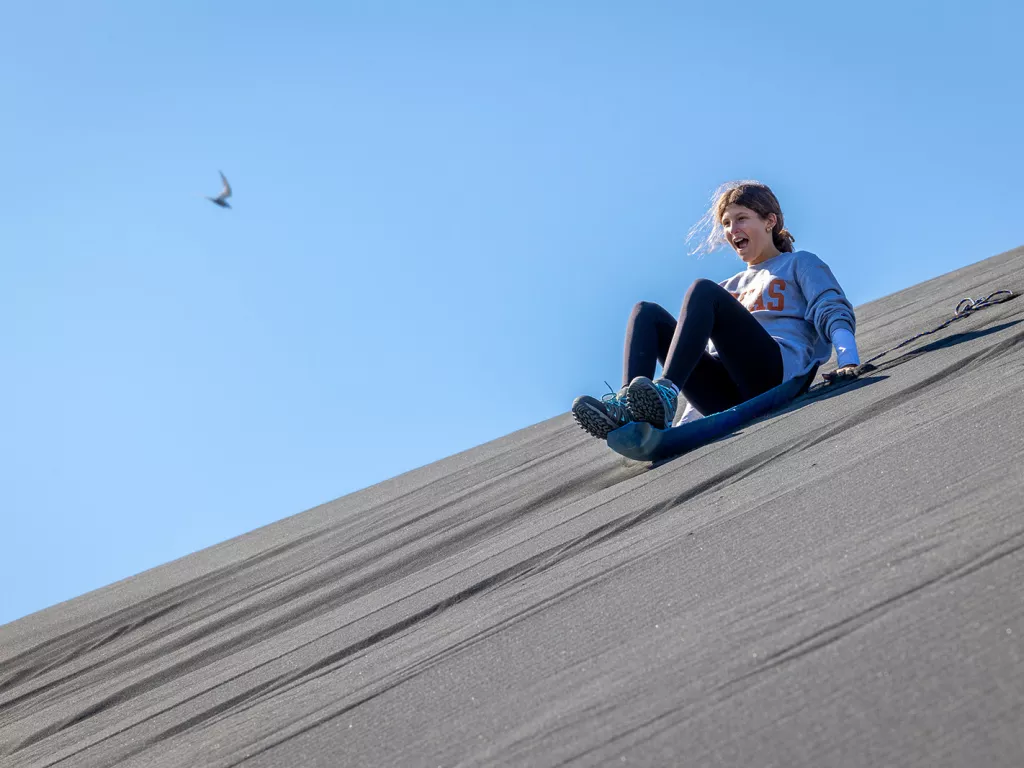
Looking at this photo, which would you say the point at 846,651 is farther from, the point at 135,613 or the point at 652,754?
the point at 135,613

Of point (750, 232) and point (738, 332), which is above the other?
point (750, 232)

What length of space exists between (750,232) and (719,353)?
44 cm

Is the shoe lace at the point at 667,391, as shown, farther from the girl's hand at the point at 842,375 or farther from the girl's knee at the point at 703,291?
the girl's hand at the point at 842,375

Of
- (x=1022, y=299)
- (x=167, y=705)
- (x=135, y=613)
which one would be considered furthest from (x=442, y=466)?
(x=167, y=705)

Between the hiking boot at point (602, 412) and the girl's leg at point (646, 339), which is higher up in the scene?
the girl's leg at point (646, 339)

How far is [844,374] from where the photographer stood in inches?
95.9

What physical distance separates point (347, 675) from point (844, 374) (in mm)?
1631

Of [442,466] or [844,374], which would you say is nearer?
[844,374]

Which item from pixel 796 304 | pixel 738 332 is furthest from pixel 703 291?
pixel 796 304

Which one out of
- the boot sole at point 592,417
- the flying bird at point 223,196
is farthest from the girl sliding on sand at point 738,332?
the flying bird at point 223,196

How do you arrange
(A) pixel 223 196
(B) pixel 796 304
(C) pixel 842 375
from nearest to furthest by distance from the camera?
1. (C) pixel 842 375
2. (B) pixel 796 304
3. (A) pixel 223 196

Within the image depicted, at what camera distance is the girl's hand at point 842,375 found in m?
2.42

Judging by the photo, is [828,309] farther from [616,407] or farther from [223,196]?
[223,196]

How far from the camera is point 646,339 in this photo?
2.37m
